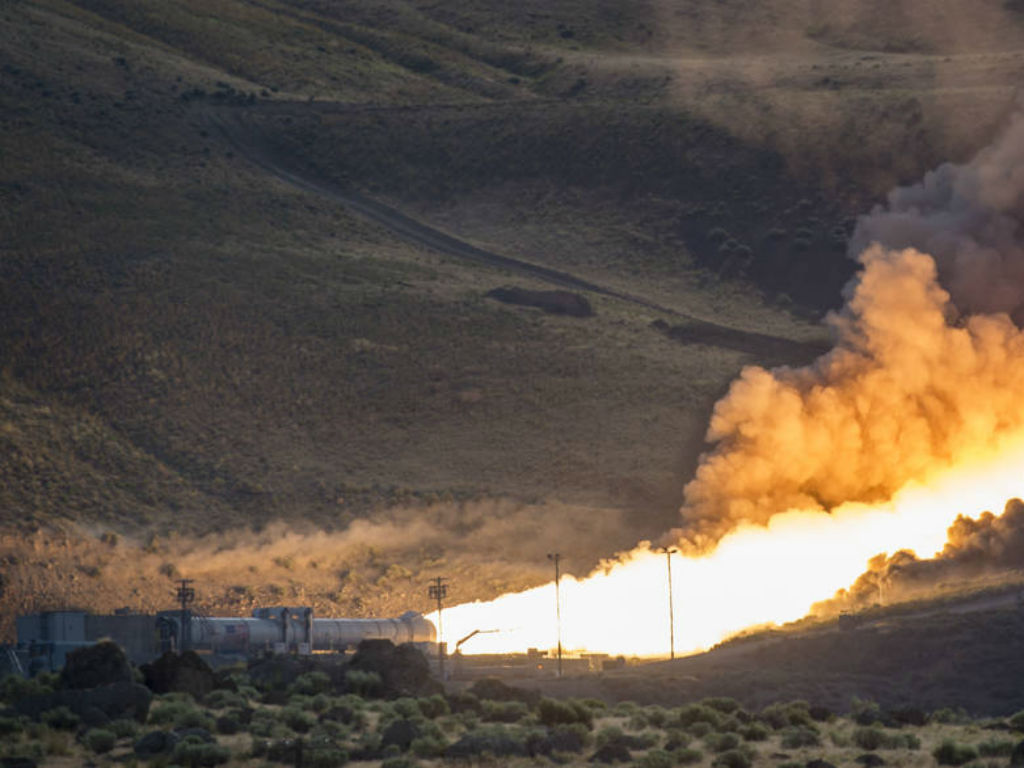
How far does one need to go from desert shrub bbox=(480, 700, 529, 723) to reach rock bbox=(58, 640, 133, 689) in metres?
11.0

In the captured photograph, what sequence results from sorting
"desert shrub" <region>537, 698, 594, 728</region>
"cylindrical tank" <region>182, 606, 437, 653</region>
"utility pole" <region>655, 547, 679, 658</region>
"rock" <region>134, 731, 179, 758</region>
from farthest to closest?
"utility pole" <region>655, 547, 679, 658</region>
"cylindrical tank" <region>182, 606, 437, 653</region>
"desert shrub" <region>537, 698, 594, 728</region>
"rock" <region>134, 731, 179, 758</region>

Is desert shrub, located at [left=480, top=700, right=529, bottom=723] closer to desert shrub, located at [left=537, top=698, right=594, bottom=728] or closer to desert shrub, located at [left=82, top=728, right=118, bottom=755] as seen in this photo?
desert shrub, located at [left=537, top=698, right=594, bottom=728]

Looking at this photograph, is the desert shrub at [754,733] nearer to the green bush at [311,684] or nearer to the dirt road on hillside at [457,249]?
the green bush at [311,684]

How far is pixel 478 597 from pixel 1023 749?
2171 inches

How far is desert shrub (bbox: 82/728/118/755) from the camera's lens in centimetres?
5175

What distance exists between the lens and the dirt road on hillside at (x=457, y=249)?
14275 centimetres

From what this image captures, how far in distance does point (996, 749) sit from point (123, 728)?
77.0 feet

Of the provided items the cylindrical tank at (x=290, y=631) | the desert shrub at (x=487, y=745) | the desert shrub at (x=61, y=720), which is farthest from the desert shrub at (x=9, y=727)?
the cylindrical tank at (x=290, y=631)

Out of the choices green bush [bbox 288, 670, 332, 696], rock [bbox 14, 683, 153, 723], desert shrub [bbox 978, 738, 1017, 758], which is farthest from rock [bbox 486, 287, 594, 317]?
desert shrub [bbox 978, 738, 1017, 758]

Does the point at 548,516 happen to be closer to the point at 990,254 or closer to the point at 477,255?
the point at 990,254

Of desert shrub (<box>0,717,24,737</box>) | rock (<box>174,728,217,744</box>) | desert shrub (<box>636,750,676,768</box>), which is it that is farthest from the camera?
desert shrub (<box>0,717,24,737</box>)

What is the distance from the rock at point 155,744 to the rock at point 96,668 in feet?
29.0

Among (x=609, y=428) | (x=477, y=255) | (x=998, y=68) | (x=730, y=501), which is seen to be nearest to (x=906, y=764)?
(x=730, y=501)

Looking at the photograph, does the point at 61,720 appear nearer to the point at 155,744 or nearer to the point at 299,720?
the point at 155,744
